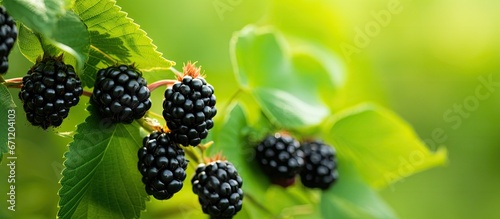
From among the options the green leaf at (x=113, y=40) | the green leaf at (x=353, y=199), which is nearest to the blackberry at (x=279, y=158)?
the green leaf at (x=353, y=199)

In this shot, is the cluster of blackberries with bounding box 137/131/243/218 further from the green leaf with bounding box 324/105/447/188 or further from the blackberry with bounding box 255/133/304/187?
the green leaf with bounding box 324/105/447/188

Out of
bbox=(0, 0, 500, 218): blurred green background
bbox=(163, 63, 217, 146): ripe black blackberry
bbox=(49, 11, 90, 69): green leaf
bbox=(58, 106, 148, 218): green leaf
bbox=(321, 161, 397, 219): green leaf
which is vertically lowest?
bbox=(0, 0, 500, 218): blurred green background

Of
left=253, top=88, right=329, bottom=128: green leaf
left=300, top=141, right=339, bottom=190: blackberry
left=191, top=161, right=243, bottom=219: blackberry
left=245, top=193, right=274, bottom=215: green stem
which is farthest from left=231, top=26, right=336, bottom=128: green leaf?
left=191, top=161, right=243, bottom=219: blackberry

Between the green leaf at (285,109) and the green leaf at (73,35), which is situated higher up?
the green leaf at (73,35)

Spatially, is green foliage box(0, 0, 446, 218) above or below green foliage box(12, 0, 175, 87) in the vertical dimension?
below

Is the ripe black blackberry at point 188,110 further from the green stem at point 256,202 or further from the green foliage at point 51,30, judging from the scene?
the green stem at point 256,202

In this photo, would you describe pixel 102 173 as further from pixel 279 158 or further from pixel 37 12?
pixel 279 158
